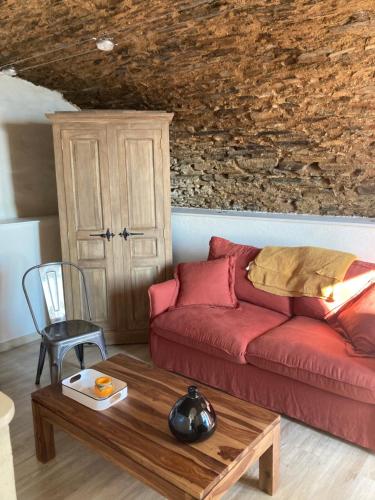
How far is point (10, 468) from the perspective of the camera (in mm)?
1172

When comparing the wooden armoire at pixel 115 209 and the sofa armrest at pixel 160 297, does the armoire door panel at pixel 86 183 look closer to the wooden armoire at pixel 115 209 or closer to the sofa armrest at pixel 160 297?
the wooden armoire at pixel 115 209

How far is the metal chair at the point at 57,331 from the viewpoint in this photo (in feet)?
9.00

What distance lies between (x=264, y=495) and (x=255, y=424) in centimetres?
40

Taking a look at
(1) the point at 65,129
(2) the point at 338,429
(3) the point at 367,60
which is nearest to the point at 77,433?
(2) the point at 338,429

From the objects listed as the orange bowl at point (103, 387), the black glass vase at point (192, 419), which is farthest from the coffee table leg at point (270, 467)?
the orange bowl at point (103, 387)

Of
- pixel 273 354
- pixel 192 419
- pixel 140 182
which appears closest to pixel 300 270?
pixel 273 354

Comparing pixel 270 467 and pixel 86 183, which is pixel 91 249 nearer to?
pixel 86 183

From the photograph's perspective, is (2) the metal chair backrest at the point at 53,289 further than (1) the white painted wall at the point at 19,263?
No

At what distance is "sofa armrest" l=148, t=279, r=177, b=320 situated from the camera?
10.0ft

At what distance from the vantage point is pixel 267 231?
356cm

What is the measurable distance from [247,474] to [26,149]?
3.17 meters

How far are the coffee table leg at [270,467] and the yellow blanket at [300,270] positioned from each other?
110 cm

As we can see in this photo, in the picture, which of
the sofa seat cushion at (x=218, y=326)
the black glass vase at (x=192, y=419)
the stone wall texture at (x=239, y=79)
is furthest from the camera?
the sofa seat cushion at (x=218, y=326)

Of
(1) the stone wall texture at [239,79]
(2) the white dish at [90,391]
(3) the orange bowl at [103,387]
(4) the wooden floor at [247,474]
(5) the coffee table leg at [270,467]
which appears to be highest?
(1) the stone wall texture at [239,79]
